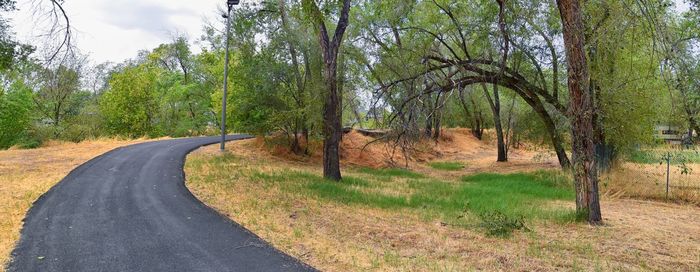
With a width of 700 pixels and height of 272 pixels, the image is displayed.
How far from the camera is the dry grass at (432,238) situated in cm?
608

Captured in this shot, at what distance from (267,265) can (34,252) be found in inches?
126

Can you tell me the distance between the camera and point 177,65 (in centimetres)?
5178

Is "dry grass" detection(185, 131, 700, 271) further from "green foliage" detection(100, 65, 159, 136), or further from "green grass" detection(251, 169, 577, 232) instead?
"green foliage" detection(100, 65, 159, 136)

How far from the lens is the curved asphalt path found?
5.83 m

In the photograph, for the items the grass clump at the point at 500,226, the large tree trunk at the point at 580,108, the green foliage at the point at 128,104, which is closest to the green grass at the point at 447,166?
the large tree trunk at the point at 580,108

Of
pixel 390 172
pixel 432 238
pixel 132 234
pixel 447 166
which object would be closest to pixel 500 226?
pixel 432 238

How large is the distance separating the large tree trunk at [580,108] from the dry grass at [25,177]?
30.2ft

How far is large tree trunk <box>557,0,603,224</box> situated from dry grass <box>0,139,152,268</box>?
363 inches

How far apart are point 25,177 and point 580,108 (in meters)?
13.0

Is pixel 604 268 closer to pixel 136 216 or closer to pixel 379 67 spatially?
pixel 136 216

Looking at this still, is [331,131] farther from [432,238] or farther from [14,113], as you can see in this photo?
[14,113]

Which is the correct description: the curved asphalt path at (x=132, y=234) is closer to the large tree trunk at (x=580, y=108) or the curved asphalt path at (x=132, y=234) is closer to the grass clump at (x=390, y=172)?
the large tree trunk at (x=580, y=108)

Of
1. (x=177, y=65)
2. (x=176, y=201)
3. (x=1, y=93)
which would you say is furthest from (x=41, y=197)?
(x=177, y=65)

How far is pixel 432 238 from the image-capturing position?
7371mm
